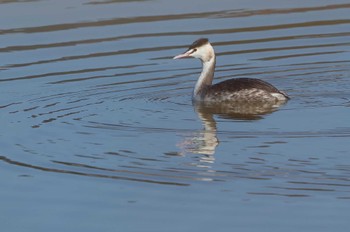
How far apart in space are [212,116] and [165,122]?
1.10 m

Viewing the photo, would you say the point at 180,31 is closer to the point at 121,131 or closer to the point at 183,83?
the point at 183,83

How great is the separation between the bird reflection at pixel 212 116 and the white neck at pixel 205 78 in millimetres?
237

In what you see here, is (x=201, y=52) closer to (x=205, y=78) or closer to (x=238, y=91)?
(x=205, y=78)

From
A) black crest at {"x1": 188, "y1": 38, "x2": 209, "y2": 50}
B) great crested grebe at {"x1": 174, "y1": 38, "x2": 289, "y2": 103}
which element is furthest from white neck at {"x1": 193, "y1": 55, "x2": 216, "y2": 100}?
black crest at {"x1": 188, "y1": 38, "x2": 209, "y2": 50}

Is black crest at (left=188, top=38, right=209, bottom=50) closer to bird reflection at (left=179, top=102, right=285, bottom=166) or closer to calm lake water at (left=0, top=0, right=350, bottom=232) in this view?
calm lake water at (left=0, top=0, right=350, bottom=232)

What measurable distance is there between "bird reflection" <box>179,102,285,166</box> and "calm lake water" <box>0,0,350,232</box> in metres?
0.04

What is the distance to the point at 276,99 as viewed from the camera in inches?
659

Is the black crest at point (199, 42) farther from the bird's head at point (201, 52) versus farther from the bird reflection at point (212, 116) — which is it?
the bird reflection at point (212, 116)

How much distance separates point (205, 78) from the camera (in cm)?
1800

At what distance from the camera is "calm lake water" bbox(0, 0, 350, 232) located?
11.5m

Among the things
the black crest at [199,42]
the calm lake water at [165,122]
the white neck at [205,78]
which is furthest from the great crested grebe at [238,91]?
the black crest at [199,42]

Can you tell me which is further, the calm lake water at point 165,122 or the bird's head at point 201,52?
the bird's head at point 201,52

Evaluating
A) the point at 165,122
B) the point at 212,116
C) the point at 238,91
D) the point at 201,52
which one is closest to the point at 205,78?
the point at 201,52

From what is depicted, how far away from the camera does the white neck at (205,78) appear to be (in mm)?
17391
